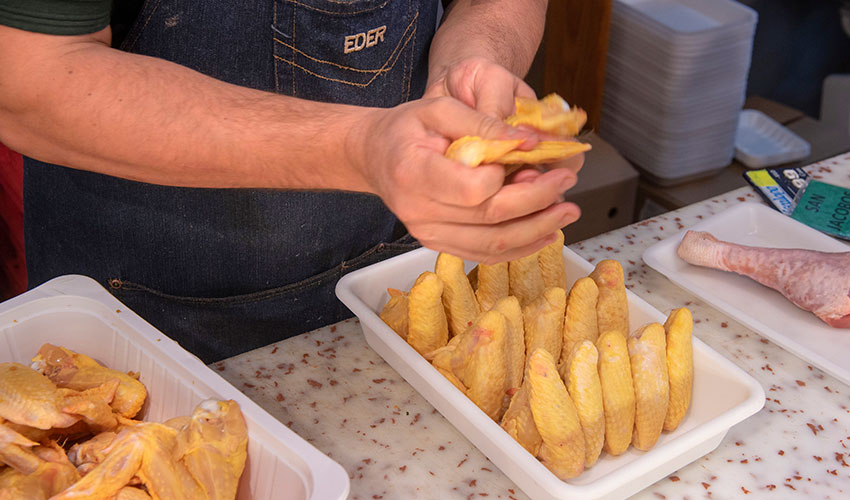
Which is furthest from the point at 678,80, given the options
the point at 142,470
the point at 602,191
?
the point at 142,470

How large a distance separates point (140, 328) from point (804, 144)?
2393 millimetres

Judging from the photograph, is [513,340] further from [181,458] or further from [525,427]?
[181,458]

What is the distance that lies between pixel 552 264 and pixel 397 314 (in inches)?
10.2

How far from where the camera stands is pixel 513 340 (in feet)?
3.63

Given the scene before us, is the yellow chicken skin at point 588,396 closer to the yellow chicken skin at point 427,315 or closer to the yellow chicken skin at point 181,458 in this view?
the yellow chicken skin at point 427,315

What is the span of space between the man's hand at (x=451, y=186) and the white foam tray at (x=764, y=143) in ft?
6.63

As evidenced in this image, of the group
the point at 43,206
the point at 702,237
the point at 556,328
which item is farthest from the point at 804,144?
the point at 43,206

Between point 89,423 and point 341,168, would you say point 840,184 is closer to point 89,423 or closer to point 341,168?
point 341,168

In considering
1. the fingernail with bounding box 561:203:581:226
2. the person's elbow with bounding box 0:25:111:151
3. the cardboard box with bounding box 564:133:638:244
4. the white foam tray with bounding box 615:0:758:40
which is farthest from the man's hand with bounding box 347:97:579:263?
the white foam tray with bounding box 615:0:758:40

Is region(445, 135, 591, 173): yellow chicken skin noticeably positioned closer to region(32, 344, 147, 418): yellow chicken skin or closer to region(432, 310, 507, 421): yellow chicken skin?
region(432, 310, 507, 421): yellow chicken skin

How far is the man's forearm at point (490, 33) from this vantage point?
1331mm

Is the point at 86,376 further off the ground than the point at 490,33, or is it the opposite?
the point at 490,33

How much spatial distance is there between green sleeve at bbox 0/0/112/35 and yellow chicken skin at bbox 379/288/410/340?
54cm

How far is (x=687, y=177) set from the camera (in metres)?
2.66
